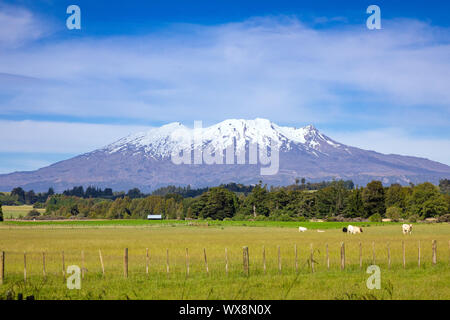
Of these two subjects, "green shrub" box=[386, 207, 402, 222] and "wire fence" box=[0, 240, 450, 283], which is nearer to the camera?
"wire fence" box=[0, 240, 450, 283]

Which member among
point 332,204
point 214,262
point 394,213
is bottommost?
point 394,213

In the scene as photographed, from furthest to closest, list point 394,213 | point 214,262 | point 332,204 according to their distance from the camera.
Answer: point 332,204 < point 394,213 < point 214,262

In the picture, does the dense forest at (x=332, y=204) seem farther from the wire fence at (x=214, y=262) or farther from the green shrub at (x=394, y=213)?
the wire fence at (x=214, y=262)

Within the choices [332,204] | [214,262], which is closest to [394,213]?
[332,204]

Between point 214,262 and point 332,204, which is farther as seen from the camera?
point 332,204

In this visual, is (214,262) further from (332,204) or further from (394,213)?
(332,204)

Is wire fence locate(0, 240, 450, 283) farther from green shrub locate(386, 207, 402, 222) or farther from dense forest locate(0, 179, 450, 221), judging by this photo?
green shrub locate(386, 207, 402, 222)

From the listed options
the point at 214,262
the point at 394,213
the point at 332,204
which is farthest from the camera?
the point at 332,204

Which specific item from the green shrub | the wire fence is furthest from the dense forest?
the wire fence

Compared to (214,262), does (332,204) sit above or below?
below

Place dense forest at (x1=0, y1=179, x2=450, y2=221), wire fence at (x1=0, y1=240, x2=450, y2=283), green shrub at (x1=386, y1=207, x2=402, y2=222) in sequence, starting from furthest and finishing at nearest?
green shrub at (x1=386, y1=207, x2=402, y2=222) < dense forest at (x1=0, y1=179, x2=450, y2=221) < wire fence at (x1=0, y1=240, x2=450, y2=283)

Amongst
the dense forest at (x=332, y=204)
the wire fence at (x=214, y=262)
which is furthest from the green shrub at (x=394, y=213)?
the wire fence at (x=214, y=262)

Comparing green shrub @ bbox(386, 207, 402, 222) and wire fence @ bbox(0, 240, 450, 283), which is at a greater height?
wire fence @ bbox(0, 240, 450, 283)

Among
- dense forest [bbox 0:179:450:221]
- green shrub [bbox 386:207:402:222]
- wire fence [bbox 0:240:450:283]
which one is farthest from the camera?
green shrub [bbox 386:207:402:222]
